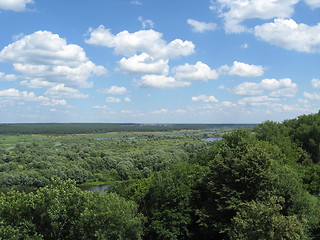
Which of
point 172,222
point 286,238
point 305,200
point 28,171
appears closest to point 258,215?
point 286,238

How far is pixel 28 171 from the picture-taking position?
83.8 m

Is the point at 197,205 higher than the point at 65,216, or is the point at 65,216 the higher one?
the point at 65,216

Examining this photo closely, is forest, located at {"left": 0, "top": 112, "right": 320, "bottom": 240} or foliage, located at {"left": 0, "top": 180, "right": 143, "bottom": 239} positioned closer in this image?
forest, located at {"left": 0, "top": 112, "right": 320, "bottom": 240}

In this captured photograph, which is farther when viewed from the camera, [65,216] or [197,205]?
[197,205]

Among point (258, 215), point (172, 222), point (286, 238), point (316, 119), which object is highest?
point (316, 119)

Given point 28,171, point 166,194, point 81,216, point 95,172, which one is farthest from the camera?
point 95,172

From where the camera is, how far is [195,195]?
34.0m

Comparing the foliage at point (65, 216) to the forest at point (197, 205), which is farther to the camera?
the foliage at point (65, 216)

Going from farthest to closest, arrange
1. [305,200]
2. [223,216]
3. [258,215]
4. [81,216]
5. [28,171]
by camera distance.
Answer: [28,171]
[223,216]
[305,200]
[81,216]
[258,215]

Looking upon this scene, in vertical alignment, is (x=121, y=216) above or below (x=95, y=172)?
above

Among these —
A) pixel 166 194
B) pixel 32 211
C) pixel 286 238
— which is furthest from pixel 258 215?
pixel 32 211

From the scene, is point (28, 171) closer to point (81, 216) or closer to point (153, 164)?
point (153, 164)

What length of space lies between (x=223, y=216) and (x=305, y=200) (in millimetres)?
7821

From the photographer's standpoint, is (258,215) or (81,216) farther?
(81,216)
